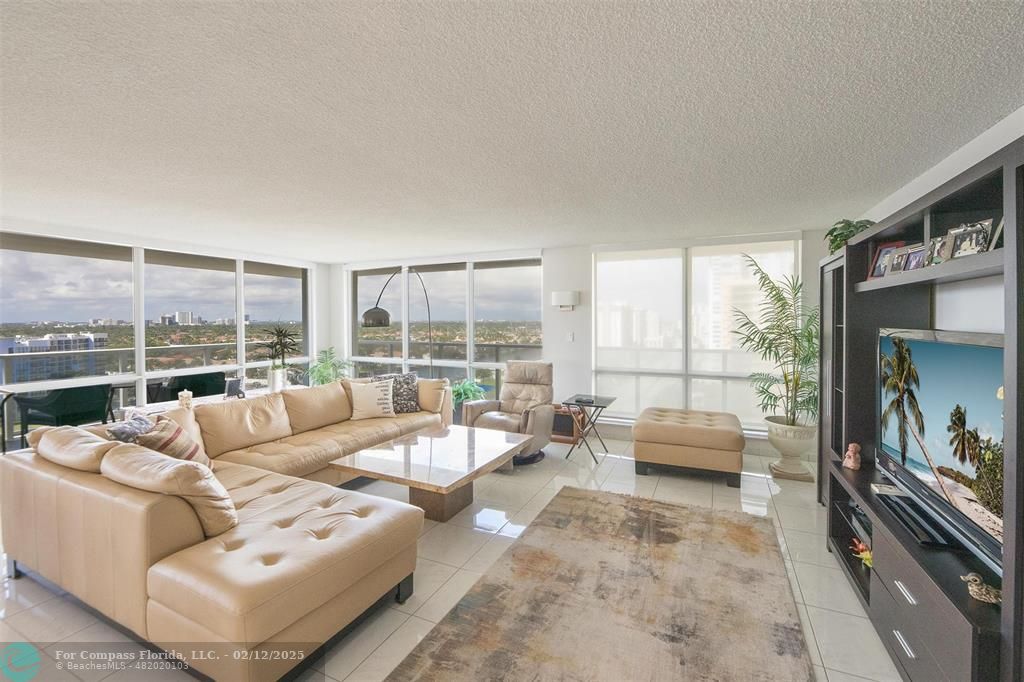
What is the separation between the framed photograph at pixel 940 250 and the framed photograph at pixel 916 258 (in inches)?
1.3

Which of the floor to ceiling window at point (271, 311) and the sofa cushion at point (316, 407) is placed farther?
the floor to ceiling window at point (271, 311)

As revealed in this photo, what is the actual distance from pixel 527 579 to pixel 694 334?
149 inches

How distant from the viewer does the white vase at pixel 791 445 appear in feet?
13.4

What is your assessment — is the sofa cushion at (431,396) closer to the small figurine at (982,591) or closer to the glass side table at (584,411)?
the glass side table at (584,411)

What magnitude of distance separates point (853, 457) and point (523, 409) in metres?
2.95

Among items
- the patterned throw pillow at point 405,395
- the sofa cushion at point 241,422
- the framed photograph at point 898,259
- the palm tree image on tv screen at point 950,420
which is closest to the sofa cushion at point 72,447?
the sofa cushion at point 241,422

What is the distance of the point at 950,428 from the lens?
181 cm

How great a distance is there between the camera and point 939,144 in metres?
2.42

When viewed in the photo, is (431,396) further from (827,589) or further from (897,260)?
(897,260)

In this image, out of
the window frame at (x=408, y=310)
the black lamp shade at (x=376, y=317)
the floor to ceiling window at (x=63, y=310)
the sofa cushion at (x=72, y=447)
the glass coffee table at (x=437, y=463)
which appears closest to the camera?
the sofa cushion at (x=72, y=447)

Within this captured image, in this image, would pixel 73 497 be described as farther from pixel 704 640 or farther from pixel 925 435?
pixel 925 435

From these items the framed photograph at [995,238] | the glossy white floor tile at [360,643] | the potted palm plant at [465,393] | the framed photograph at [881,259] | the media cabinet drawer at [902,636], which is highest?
the framed photograph at [881,259]

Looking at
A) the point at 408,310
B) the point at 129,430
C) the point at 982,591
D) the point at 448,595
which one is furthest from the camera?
the point at 408,310

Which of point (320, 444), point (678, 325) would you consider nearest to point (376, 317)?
point (320, 444)
